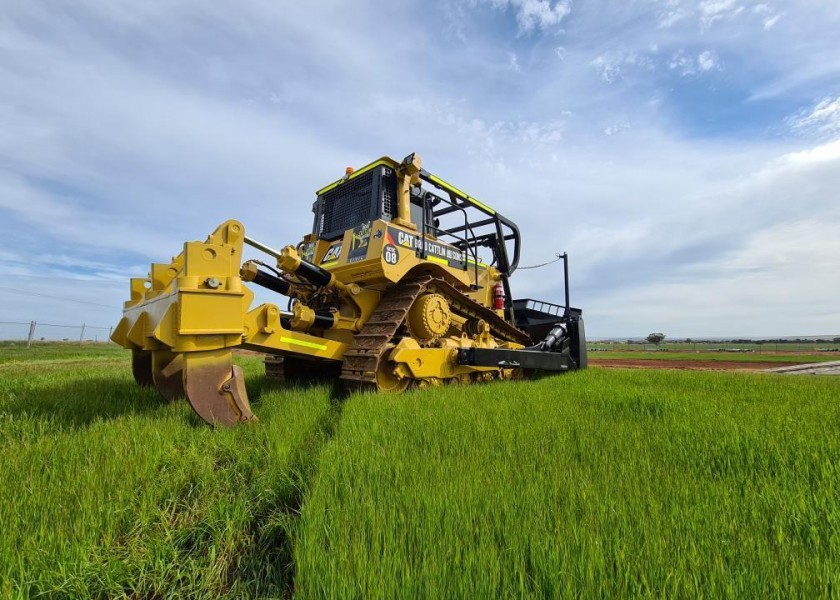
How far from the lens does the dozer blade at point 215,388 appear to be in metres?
3.24

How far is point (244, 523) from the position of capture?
6.25 ft

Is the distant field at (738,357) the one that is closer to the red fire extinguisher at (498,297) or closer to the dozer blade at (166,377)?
the red fire extinguisher at (498,297)

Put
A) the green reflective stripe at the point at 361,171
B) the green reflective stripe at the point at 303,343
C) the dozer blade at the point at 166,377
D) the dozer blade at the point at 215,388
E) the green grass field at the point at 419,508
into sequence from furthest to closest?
1. the green reflective stripe at the point at 361,171
2. the green reflective stripe at the point at 303,343
3. the dozer blade at the point at 166,377
4. the dozer blade at the point at 215,388
5. the green grass field at the point at 419,508

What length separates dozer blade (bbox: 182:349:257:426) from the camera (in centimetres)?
324

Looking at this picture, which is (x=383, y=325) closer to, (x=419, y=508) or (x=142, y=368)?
(x=142, y=368)

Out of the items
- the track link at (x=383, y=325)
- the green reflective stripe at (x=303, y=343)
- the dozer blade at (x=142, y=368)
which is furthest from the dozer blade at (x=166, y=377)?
the track link at (x=383, y=325)

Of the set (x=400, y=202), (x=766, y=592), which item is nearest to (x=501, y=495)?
(x=766, y=592)

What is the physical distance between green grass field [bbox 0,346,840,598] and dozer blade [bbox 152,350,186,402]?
0.70 metres

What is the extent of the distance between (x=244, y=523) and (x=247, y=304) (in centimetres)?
246

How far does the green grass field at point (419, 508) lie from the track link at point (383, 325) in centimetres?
157

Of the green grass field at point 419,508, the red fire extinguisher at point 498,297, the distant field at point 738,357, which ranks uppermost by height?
the red fire extinguisher at point 498,297

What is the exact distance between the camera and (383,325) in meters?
5.39

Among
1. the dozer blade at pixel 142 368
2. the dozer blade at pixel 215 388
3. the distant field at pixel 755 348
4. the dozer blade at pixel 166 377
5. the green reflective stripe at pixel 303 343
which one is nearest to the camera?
the dozer blade at pixel 215 388

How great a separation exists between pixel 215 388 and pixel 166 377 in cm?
109
